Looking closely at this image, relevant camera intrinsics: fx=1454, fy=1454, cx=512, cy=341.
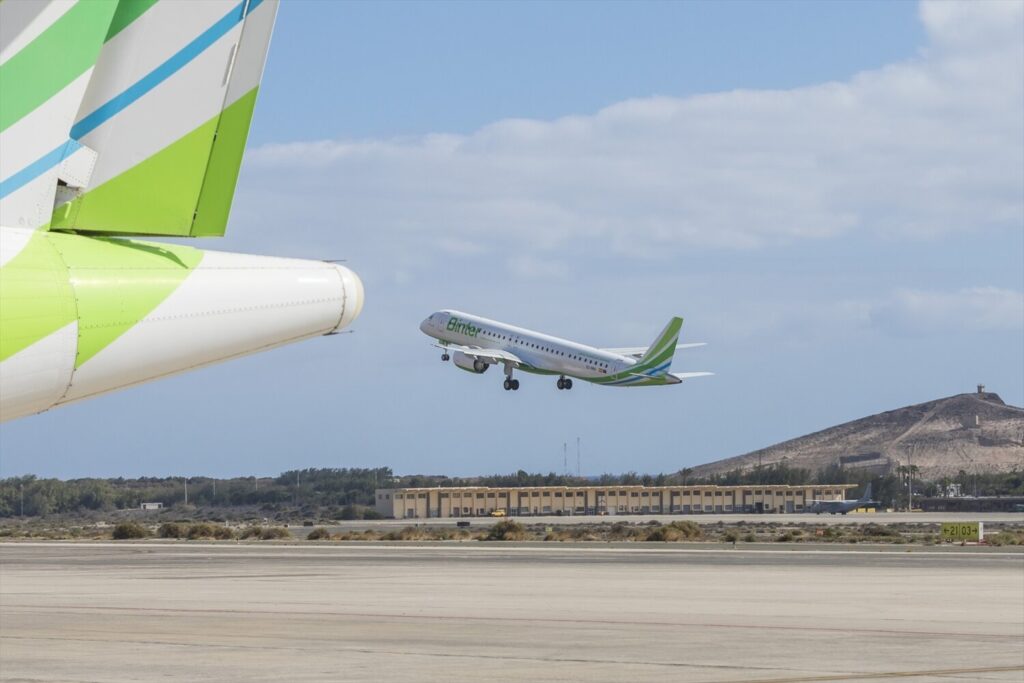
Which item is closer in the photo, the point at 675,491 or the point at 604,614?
the point at 604,614

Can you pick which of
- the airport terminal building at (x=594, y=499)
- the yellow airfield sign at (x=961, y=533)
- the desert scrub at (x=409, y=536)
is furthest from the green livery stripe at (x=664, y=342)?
the airport terminal building at (x=594, y=499)

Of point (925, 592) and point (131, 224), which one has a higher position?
point (131, 224)

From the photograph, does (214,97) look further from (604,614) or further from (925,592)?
(925,592)

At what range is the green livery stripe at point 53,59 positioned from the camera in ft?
22.3

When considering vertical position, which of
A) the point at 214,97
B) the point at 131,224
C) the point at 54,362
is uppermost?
the point at 214,97

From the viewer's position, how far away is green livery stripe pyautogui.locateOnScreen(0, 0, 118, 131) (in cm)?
681

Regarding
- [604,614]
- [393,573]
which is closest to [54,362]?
[604,614]

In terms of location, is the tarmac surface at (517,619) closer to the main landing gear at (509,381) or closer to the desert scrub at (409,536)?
the desert scrub at (409,536)

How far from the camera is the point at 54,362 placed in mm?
6543

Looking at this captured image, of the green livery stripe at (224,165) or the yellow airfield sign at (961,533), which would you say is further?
the yellow airfield sign at (961,533)

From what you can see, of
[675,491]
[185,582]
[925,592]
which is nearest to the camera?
[925,592]

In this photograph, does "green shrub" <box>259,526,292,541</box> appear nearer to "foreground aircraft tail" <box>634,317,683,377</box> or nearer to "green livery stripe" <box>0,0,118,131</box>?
"foreground aircraft tail" <box>634,317,683,377</box>

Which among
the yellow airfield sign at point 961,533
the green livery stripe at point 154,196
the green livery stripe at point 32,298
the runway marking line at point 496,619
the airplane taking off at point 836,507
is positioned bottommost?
the runway marking line at point 496,619

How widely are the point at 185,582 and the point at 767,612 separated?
66.2ft
